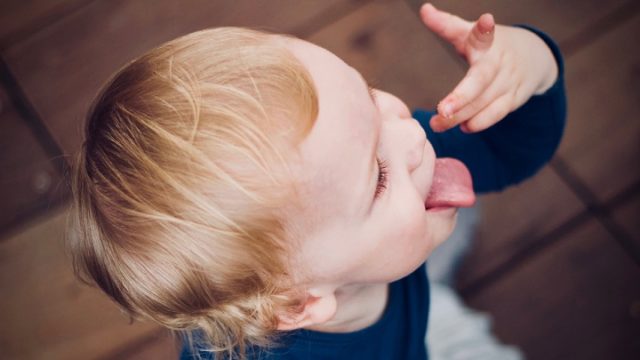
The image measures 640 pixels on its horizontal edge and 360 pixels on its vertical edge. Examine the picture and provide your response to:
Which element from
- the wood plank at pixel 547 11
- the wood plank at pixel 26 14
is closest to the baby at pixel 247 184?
the wood plank at pixel 547 11

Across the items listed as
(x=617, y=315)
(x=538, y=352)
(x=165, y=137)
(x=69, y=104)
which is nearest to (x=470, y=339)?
(x=538, y=352)

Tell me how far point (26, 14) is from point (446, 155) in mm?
894

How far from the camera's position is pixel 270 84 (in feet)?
1.69

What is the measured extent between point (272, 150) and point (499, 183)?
0.48 meters

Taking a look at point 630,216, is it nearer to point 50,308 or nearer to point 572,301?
point 572,301

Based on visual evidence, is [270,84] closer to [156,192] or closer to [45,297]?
[156,192]

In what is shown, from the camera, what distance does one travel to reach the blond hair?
0.50 metres

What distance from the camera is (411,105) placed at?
1150mm

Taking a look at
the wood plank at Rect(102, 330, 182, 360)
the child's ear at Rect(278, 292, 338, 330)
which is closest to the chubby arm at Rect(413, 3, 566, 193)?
the child's ear at Rect(278, 292, 338, 330)

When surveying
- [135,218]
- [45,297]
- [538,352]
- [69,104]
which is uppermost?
[135,218]

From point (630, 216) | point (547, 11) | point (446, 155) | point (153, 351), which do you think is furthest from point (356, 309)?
point (547, 11)

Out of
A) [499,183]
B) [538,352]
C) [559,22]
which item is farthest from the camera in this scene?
[559,22]

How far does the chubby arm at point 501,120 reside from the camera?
68cm

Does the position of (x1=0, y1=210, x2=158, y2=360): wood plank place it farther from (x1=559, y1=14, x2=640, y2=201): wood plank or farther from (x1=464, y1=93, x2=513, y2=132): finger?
(x1=559, y1=14, x2=640, y2=201): wood plank
